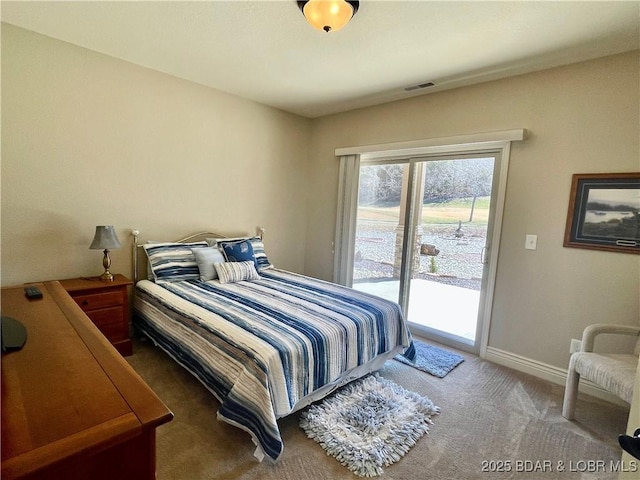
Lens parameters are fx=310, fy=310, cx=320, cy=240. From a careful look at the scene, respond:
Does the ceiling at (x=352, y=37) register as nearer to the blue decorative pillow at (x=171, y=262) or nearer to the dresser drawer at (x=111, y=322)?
the blue decorative pillow at (x=171, y=262)

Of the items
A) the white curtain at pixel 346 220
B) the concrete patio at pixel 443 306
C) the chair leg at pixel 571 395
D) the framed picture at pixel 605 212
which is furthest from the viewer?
the white curtain at pixel 346 220

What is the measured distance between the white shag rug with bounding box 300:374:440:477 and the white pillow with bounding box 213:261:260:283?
4.60 feet

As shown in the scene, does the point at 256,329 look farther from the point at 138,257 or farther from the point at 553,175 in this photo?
the point at 553,175

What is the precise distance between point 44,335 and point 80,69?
2437 mm

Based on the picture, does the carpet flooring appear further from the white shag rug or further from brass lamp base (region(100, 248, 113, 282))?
brass lamp base (region(100, 248, 113, 282))

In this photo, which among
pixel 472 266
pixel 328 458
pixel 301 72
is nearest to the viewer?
pixel 328 458

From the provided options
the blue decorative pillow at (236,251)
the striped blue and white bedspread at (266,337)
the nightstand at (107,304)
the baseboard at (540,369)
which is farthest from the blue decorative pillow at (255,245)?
the baseboard at (540,369)

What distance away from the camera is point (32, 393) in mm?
821

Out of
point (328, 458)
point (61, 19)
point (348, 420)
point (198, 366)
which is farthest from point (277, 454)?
point (61, 19)

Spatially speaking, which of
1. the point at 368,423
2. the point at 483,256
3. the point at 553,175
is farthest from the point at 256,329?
the point at 553,175

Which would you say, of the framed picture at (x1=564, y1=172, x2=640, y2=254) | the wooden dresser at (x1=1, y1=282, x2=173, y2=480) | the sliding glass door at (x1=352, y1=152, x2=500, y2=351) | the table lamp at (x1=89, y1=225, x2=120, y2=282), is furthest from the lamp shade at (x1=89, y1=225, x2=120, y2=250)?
the framed picture at (x1=564, y1=172, x2=640, y2=254)

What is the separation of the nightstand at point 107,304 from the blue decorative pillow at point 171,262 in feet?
0.95

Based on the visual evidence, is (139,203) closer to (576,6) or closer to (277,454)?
(277,454)

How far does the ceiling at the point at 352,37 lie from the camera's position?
6.20 ft
